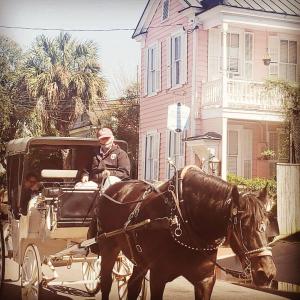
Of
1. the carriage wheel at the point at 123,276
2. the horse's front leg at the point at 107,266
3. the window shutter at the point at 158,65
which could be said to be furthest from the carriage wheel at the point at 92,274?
the window shutter at the point at 158,65

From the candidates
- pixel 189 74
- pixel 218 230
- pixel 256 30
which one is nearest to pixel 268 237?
pixel 218 230

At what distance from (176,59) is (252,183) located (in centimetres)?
105

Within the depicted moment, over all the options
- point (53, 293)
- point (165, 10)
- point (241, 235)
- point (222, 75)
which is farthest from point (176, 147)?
point (53, 293)

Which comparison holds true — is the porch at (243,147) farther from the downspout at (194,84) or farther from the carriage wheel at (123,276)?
the carriage wheel at (123,276)

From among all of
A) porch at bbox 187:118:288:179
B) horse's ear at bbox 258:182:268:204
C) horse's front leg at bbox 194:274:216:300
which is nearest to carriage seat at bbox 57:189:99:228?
porch at bbox 187:118:288:179

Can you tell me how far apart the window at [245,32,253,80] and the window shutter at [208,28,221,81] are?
202mm

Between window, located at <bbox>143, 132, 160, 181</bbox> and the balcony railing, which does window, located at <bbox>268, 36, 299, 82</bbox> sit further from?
window, located at <bbox>143, 132, 160, 181</bbox>

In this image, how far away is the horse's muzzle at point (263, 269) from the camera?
9.79ft

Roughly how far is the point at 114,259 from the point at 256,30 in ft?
6.60

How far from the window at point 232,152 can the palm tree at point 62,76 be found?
987 millimetres

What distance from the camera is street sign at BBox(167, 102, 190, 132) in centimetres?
362

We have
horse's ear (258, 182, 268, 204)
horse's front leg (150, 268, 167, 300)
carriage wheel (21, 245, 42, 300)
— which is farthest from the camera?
carriage wheel (21, 245, 42, 300)

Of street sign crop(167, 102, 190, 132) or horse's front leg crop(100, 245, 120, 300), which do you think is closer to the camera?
street sign crop(167, 102, 190, 132)

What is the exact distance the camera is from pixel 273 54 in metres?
3.62
